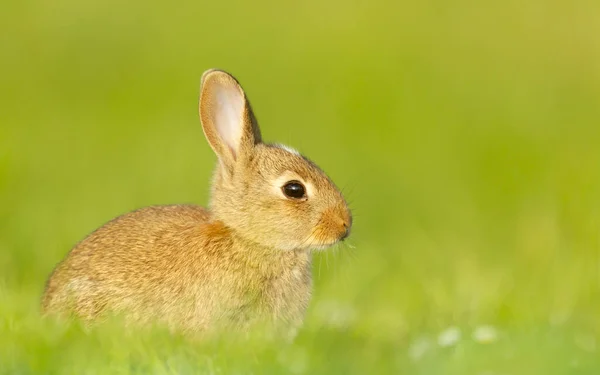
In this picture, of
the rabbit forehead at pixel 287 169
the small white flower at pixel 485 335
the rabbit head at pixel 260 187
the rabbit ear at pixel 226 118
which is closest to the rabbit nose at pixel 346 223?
the rabbit head at pixel 260 187

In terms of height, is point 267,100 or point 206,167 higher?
point 267,100

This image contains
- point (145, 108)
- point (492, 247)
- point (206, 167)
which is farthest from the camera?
point (145, 108)

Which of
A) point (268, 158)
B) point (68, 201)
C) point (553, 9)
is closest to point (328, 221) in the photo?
point (268, 158)

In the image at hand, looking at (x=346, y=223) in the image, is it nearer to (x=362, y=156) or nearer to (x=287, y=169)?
(x=287, y=169)

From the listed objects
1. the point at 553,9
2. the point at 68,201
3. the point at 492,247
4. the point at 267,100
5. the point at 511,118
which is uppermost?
the point at 553,9

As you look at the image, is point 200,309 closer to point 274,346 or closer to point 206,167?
point 274,346

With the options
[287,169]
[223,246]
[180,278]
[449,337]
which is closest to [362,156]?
[287,169]
